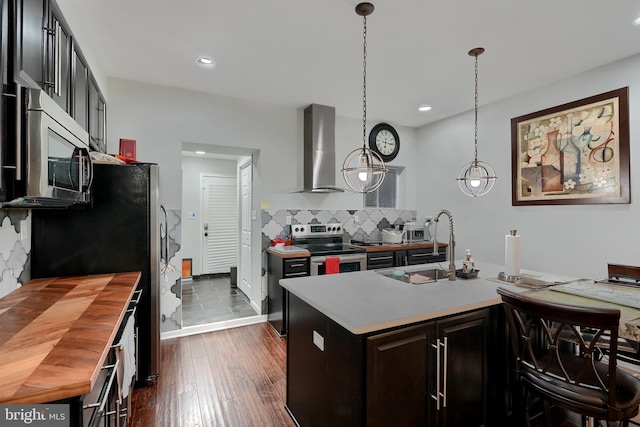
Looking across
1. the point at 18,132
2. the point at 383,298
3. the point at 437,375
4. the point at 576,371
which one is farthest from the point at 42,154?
the point at 576,371

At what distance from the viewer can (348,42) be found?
2.53 metres

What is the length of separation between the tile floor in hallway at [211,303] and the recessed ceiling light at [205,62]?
2.88m

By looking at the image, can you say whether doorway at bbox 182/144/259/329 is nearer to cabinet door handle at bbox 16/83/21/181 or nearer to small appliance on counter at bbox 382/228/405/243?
small appliance on counter at bbox 382/228/405/243

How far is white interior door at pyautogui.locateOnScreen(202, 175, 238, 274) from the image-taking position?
242 inches

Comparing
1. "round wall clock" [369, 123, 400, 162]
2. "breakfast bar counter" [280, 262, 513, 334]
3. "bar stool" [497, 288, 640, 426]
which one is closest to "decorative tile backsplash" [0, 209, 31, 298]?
"breakfast bar counter" [280, 262, 513, 334]

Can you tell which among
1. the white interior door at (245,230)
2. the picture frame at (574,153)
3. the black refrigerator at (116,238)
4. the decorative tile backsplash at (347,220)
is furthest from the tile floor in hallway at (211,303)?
the picture frame at (574,153)

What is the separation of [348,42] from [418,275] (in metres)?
2.00

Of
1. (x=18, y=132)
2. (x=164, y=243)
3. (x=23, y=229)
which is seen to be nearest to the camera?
(x=18, y=132)

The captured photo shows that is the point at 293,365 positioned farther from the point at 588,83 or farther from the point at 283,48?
the point at 588,83

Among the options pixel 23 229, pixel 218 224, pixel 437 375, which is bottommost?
pixel 437 375

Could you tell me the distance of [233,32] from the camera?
7.84 ft

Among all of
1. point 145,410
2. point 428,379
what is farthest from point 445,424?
point 145,410

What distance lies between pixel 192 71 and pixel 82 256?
1996mm

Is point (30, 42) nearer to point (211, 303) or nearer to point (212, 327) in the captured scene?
point (212, 327)
